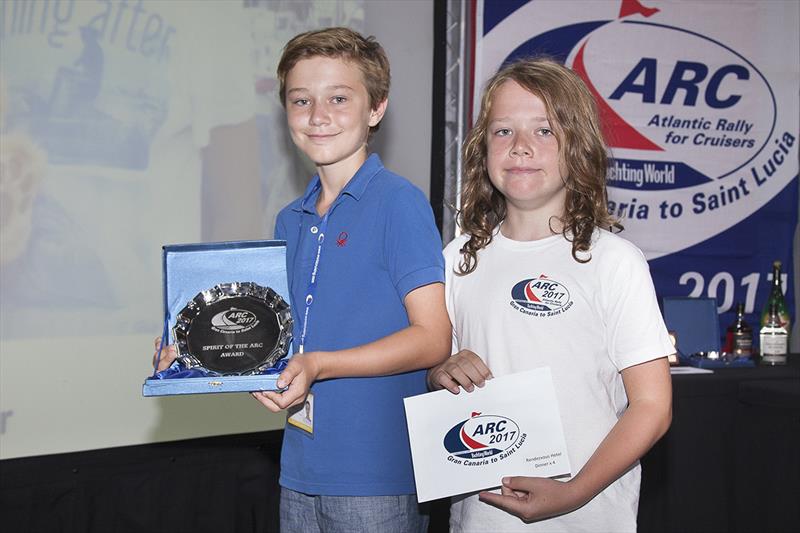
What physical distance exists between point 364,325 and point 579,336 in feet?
1.37

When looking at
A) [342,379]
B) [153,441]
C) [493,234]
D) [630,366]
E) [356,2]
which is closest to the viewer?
[630,366]

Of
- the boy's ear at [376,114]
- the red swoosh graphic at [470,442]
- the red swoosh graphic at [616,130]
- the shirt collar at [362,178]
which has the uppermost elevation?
the red swoosh graphic at [616,130]

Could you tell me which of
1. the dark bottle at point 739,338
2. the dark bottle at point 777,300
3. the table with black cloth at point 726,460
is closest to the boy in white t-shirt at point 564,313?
the table with black cloth at point 726,460

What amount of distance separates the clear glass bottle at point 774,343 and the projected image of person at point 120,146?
95.4 inches

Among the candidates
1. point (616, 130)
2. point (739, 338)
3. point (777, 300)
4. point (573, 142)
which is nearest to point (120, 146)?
point (573, 142)

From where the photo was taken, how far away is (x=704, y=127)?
4184 millimetres

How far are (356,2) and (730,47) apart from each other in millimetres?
1976

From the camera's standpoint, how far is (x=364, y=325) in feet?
5.40

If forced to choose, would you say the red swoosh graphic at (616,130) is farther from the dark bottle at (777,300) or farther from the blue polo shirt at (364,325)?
the blue polo shirt at (364,325)

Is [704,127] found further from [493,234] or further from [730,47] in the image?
[493,234]

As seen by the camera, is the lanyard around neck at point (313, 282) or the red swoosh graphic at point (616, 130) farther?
the red swoosh graphic at point (616, 130)

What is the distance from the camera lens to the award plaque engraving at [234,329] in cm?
158

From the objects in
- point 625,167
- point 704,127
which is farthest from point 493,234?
point 704,127

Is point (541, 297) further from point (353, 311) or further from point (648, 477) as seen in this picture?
point (648, 477)
